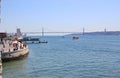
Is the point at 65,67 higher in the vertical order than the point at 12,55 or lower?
lower

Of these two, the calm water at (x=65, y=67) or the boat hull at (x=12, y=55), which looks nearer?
the calm water at (x=65, y=67)

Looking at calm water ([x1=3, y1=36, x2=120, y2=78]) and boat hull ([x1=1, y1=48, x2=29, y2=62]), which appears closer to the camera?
calm water ([x1=3, y1=36, x2=120, y2=78])

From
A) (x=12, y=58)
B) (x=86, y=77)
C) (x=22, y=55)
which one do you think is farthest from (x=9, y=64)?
(x=86, y=77)

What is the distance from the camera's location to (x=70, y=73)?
2992 centimetres

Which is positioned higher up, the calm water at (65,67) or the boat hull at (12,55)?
the boat hull at (12,55)

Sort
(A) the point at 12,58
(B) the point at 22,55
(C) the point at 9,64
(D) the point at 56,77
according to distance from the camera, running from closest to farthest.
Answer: (D) the point at 56,77 < (C) the point at 9,64 < (A) the point at 12,58 < (B) the point at 22,55

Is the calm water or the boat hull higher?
the boat hull

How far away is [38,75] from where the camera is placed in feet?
93.3

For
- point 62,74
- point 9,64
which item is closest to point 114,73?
point 62,74

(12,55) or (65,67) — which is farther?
(12,55)

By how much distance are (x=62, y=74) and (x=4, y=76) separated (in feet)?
19.1

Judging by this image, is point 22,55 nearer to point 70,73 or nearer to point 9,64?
point 9,64

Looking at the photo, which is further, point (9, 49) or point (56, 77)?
point (9, 49)

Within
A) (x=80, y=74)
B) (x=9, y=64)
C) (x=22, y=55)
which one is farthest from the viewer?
(x=22, y=55)
